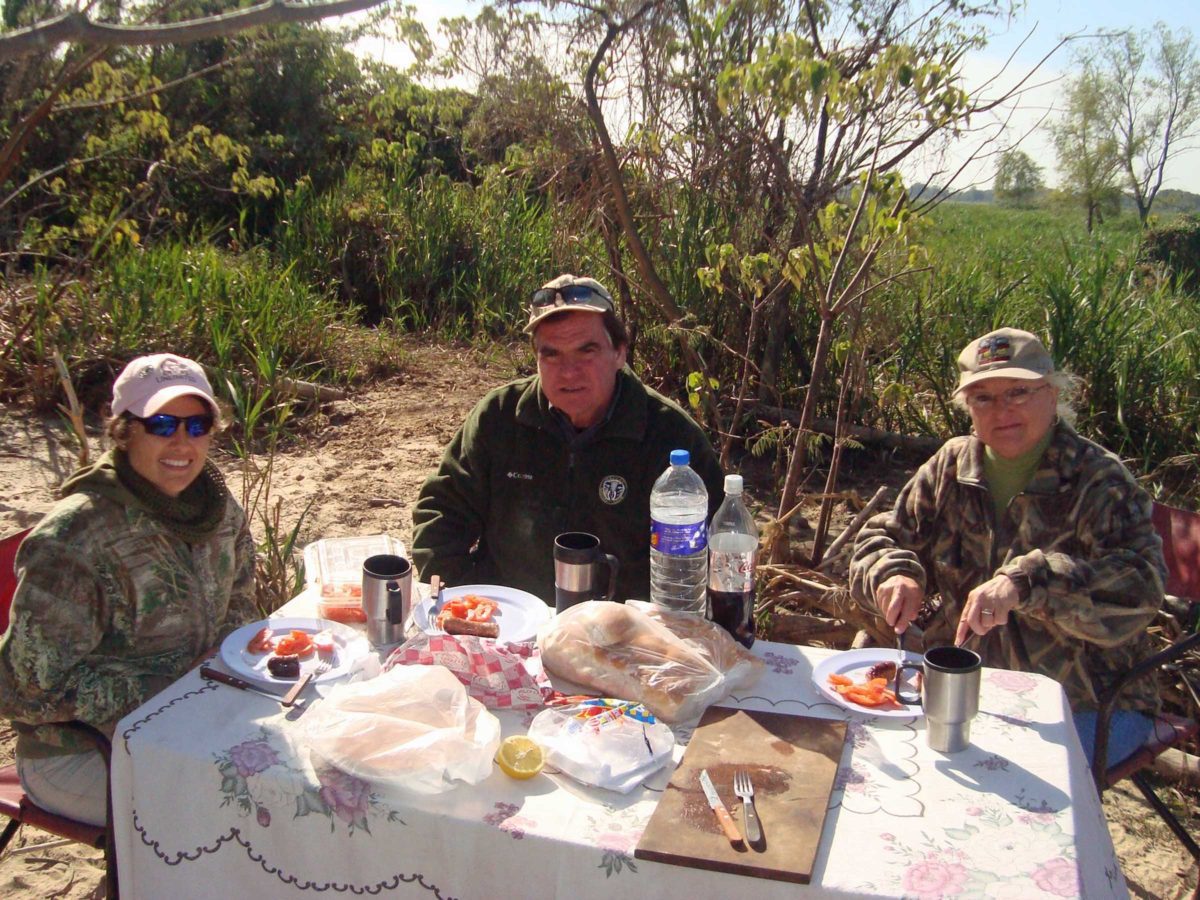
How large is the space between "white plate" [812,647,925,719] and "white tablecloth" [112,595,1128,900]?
2 cm

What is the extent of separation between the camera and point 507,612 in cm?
243

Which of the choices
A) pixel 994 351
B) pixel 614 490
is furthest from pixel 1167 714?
pixel 614 490

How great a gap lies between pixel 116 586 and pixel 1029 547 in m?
2.19

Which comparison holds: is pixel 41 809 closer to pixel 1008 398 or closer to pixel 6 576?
pixel 6 576

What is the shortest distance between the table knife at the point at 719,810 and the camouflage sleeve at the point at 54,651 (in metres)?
1.24

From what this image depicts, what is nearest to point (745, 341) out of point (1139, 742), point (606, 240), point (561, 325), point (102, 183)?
point (606, 240)

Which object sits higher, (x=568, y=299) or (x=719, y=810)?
(x=568, y=299)

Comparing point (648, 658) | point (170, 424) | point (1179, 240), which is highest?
point (1179, 240)

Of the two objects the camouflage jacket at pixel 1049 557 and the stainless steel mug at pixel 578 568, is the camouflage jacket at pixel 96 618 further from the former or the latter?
the camouflage jacket at pixel 1049 557

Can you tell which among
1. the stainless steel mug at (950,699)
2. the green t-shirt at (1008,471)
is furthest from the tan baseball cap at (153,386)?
the green t-shirt at (1008,471)

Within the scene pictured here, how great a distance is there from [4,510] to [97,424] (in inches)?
51.1

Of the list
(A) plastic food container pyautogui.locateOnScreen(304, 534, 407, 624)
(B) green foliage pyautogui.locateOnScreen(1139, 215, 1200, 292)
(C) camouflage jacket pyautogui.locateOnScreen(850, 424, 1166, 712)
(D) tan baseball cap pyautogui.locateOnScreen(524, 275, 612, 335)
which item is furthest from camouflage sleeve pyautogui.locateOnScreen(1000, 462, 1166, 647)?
(B) green foliage pyautogui.locateOnScreen(1139, 215, 1200, 292)

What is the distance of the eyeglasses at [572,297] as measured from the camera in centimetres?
296

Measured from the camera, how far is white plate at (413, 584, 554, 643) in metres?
2.32
